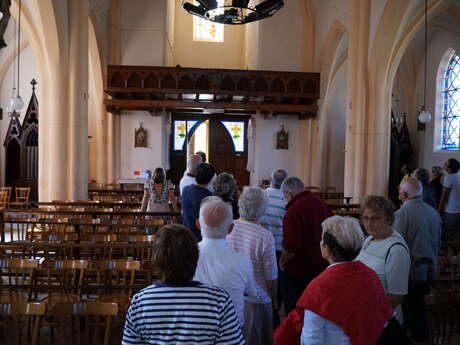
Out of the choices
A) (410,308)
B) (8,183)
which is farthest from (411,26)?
(8,183)

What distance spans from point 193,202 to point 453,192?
21.9 ft

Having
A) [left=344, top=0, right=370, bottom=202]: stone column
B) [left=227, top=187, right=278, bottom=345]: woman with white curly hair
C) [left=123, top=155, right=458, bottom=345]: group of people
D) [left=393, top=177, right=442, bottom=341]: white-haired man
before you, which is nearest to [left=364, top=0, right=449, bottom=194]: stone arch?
[left=344, top=0, right=370, bottom=202]: stone column

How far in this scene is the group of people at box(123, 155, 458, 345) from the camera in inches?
85.0

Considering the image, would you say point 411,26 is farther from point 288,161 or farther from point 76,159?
point 76,159

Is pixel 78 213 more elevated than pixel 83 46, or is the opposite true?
pixel 83 46

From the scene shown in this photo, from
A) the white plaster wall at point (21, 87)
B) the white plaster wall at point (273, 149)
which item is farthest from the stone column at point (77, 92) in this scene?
the white plaster wall at point (273, 149)

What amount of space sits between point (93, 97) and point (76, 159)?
7.37m

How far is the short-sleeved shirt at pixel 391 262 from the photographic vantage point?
3.25 metres

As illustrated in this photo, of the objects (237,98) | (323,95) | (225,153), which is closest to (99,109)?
(237,98)

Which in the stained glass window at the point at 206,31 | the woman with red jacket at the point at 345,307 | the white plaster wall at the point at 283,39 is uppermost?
the stained glass window at the point at 206,31

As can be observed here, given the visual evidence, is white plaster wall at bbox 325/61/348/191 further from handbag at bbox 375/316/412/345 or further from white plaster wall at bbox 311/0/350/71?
handbag at bbox 375/316/412/345

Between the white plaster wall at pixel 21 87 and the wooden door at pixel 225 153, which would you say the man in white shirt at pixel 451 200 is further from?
the white plaster wall at pixel 21 87

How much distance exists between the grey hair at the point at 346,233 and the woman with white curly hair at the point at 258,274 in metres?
1.20

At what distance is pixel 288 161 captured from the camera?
20125 mm
